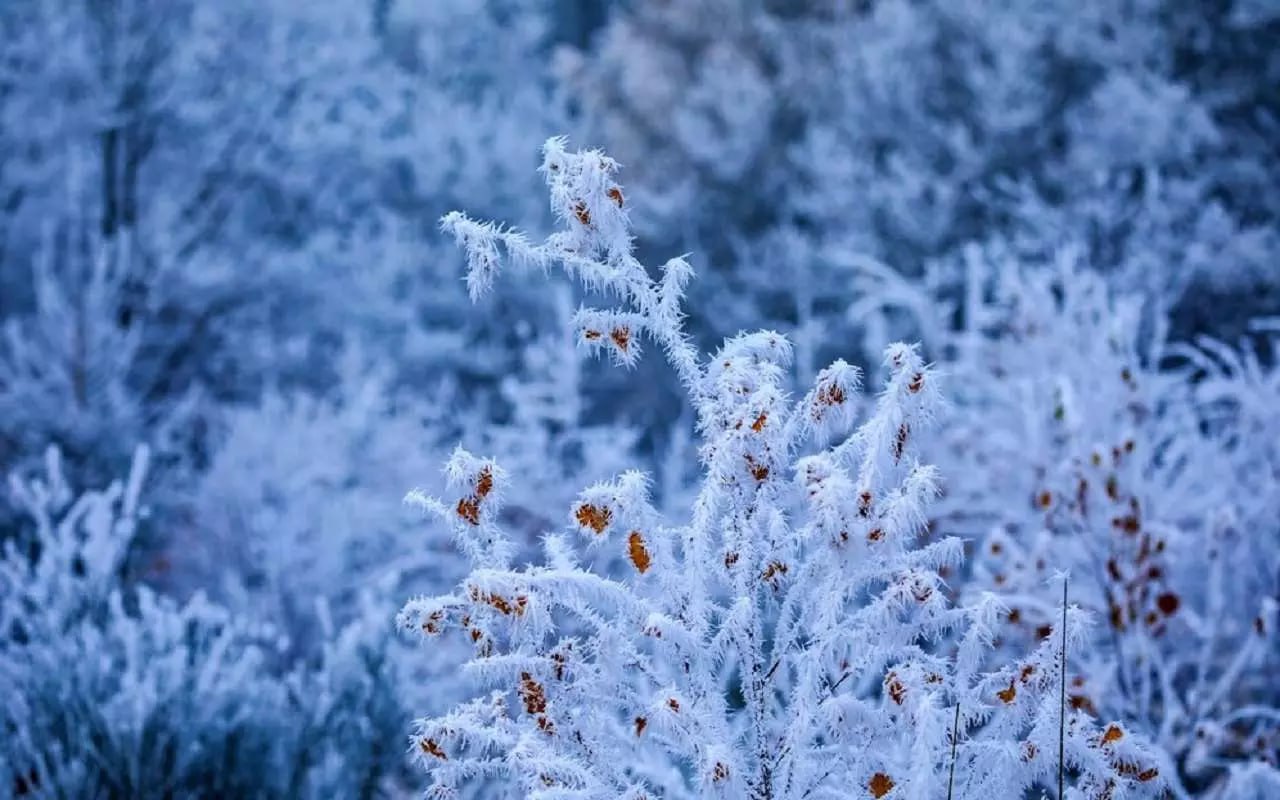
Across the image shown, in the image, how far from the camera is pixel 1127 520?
13.0ft

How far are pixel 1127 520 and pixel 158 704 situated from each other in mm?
3127

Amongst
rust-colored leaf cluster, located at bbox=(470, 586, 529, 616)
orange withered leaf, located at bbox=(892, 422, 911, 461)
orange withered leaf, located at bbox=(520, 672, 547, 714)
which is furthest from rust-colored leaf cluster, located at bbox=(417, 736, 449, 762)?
orange withered leaf, located at bbox=(892, 422, 911, 461)

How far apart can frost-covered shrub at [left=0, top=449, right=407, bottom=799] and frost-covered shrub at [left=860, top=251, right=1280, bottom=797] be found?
6.37 feet

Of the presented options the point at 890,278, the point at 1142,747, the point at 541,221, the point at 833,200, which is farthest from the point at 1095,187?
the point at 1142,747

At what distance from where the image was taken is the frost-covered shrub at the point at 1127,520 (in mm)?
3852

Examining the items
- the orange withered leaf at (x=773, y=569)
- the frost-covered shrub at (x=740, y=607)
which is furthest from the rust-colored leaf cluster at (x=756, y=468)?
the orange withered leaf at (x=773, y=569)

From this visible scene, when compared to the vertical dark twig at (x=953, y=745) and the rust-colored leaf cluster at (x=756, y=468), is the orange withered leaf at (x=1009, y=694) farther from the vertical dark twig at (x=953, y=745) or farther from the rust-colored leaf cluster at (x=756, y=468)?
the rust-colored leaf cluster at (x=756, y=468)

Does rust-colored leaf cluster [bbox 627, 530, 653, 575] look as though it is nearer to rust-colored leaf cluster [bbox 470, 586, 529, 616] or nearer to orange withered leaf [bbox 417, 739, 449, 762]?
rust-colored leaf cluster [bbox 470, 586, 529, 616]

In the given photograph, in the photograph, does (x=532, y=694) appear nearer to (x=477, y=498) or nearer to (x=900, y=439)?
(x=477, y=498)

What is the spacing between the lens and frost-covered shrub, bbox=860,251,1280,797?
12.6ft

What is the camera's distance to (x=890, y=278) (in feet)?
20.2

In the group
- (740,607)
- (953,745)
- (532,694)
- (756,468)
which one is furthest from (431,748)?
(953,745)

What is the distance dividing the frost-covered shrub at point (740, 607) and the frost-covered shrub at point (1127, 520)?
4.65 ft

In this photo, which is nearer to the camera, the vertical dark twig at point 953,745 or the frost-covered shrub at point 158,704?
the vertical dark twig at point 953,745
